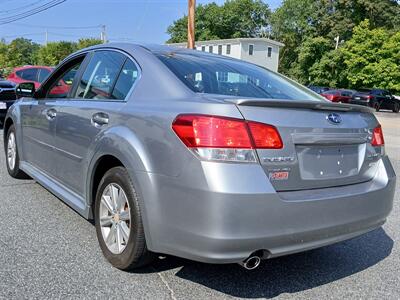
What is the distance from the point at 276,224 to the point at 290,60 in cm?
6731

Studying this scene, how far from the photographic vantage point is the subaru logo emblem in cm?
301

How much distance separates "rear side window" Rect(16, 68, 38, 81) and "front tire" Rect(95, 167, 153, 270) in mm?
11382

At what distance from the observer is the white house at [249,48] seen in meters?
52.0

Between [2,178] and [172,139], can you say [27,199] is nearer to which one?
[2,178]

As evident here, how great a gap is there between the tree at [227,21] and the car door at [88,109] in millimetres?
68822

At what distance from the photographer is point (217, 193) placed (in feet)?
8.33

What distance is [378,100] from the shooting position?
31453mm

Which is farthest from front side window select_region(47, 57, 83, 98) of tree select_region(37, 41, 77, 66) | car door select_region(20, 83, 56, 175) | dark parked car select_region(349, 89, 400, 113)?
tree select_region(37, 41, 77, 66)

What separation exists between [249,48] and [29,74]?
137 feet

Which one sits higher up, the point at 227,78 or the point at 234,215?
the point at 227,78

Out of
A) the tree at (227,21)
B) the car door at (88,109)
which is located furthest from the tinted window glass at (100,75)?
the tree at (227,21)

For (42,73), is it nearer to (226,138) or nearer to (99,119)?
(99,119)

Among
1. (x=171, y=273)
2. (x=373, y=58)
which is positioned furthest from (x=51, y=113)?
(x=373, y=58)

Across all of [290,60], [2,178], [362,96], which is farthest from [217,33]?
[2,178]
